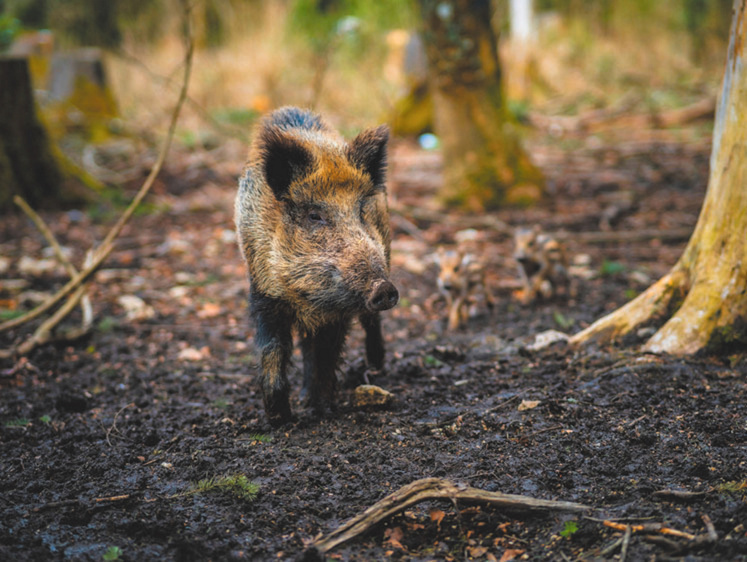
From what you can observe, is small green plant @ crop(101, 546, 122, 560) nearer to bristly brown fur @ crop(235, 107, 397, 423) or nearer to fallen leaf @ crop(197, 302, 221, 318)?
bristly brown fur @ crop(235, 107, 397, 423)

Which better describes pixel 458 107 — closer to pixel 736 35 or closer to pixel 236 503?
pixel 736 35

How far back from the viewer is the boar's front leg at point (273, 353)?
153 inches

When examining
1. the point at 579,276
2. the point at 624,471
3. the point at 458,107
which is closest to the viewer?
the point at 624,471

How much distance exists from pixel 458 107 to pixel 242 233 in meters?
5.10

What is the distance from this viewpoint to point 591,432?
343 cm

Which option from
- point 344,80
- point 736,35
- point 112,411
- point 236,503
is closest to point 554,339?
point 736,35

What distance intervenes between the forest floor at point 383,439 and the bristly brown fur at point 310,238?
14.0 inches

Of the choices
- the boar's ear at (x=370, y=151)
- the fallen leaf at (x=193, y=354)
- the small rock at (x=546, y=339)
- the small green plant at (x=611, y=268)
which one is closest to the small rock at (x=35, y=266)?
the fallen leaf at (x=193, y=354)

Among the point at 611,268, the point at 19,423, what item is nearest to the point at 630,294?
the point at 611,268

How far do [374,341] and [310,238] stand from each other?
117 centimetres

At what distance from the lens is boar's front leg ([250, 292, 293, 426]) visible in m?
3.88

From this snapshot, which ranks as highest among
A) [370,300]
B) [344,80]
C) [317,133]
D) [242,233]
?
[344,80]

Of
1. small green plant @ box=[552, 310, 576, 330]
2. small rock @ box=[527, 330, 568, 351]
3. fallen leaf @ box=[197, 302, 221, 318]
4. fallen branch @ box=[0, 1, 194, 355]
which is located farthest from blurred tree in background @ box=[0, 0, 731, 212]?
small rock @ box=[527, 330, 568, 351]

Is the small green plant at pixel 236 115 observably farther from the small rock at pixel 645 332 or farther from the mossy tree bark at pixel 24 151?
the small rock at pixel 645 332
